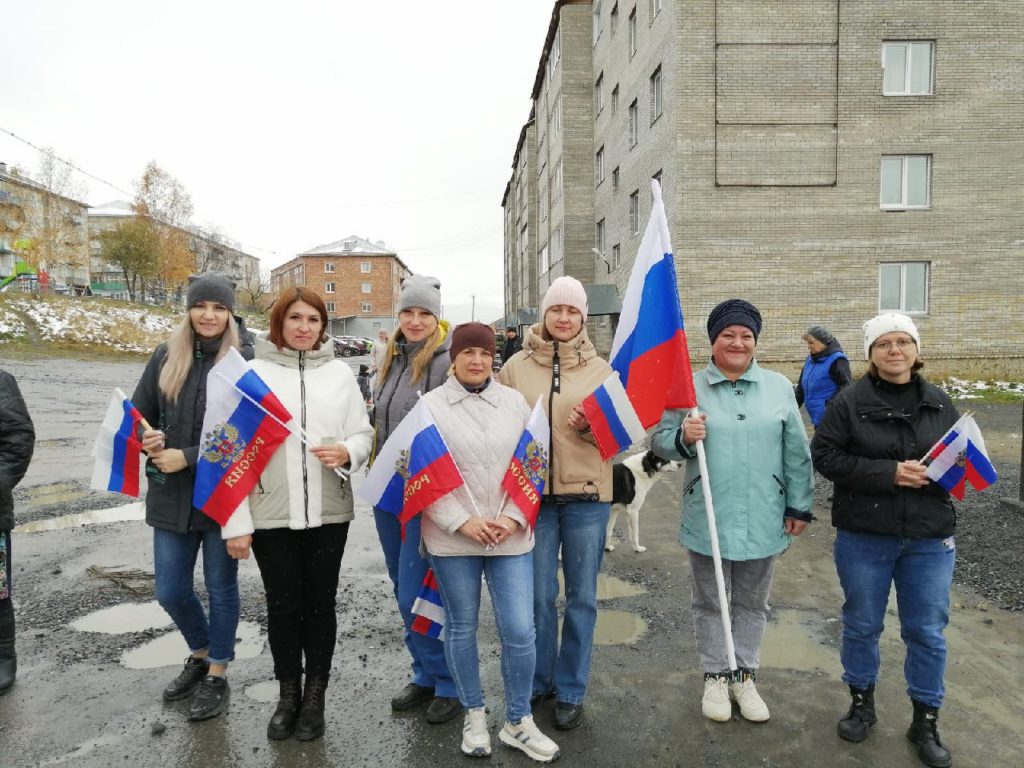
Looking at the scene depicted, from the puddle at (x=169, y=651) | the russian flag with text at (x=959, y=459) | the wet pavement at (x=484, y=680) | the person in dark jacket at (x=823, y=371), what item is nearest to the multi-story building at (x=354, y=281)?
the person in dark jacket at (x=823, y=371)

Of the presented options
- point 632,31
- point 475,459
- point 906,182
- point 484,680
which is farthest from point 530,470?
point 632,31

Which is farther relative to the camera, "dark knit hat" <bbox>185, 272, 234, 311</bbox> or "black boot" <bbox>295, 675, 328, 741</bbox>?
"dark knit hat" <bbox>185, 272, 234, 311</bbox>

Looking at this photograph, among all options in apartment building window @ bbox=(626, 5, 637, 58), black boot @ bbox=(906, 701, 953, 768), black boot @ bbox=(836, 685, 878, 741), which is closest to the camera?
black boot @ bbox=(906, 701, 953, 768)

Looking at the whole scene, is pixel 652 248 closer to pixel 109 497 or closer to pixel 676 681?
pixel 676 681

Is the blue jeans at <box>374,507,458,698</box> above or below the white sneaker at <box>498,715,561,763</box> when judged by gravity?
above

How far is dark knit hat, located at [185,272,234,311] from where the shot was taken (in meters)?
3.58

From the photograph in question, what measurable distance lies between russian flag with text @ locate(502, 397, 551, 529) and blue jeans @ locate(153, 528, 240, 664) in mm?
1621

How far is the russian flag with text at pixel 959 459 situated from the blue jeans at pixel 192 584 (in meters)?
3.51

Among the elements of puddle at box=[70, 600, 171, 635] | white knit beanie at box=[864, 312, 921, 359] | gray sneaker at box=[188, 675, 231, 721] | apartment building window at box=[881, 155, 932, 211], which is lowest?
puddle at box=[70, 600, 171, 635]

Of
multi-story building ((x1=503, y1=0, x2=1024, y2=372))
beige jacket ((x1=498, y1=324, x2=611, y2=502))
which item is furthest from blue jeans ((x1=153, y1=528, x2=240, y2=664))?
multi-story building ((x1=503, y1=0, x2=1024, y2=372))

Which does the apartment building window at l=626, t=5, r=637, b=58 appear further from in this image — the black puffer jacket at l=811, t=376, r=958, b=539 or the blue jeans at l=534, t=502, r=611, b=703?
the blue jeans at l=534, t=502, r=611, b=703

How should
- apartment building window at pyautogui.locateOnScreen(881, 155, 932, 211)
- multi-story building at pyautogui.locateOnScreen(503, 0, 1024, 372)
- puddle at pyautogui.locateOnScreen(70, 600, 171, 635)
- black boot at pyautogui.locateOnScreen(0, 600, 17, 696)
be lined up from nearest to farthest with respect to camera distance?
black boot at pyautogui.locateOnScreen(0, 600, 17, 696) → puddle at pyautogui.locateOnScreen(70, 600, 171, 635) → multi-story building at pyautogui.locateOnScreen(503, 0, 1024, 372) → apartment building window at pyautogui.locateOnScreen(881, 155, 932, 211)

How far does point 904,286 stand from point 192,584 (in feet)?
70.2

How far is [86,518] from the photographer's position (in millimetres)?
7371
